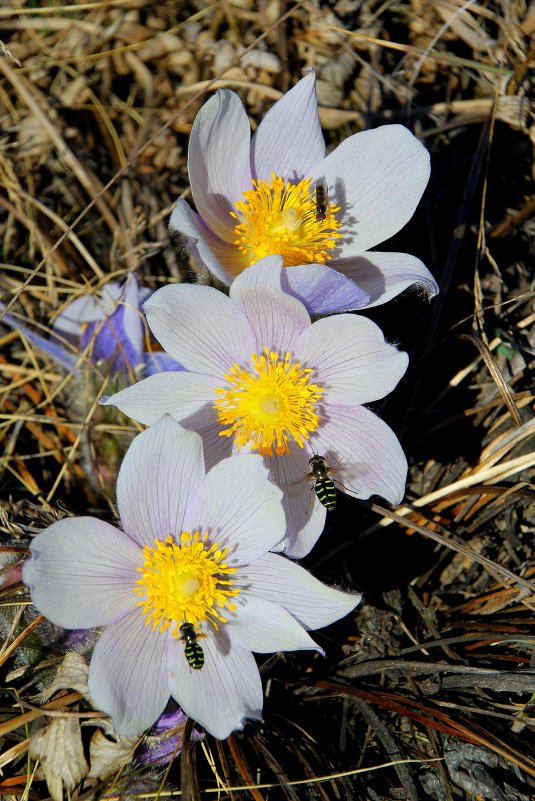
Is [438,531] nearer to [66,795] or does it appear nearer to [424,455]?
[424,455]

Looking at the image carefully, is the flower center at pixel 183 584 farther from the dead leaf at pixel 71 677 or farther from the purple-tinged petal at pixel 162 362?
the purple-tinged petal at pixel 162 362

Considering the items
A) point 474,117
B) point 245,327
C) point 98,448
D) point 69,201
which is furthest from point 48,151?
point 474,117

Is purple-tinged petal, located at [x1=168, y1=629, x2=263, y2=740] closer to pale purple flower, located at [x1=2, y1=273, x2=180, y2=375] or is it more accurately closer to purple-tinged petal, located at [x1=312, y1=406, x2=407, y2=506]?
purple-tinged petal, located at [x1=312, y1=406, x2=407, y2=506]

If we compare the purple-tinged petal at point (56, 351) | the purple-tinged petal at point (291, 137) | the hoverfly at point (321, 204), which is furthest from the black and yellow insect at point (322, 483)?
the purple-tinged petal at point (56, 351)

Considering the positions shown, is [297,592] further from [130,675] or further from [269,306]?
[269,306]

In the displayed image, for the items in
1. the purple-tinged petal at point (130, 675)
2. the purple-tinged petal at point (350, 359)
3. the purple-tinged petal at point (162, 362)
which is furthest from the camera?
the purple-tinged petal at point (162, 362)

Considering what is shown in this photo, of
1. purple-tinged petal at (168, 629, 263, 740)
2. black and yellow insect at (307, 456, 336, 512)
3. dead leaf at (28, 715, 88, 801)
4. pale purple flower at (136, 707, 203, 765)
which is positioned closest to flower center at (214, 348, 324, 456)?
black and yellow insect at (307, 456, 336, 512)
